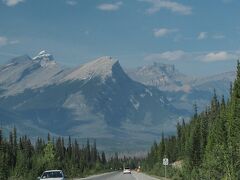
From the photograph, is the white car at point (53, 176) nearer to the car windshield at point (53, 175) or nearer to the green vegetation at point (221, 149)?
the car windshield at point (53, 175)

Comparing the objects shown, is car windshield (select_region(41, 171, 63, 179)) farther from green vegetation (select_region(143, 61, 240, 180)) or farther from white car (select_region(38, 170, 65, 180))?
green vegetation (select_region(143, 61, 240, 180))

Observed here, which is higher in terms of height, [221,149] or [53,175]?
[221,149]

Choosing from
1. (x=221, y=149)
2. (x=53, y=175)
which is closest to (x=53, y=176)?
(x=53, y=175)

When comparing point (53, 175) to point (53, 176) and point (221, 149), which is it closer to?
point (53, 176)

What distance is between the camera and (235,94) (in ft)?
229

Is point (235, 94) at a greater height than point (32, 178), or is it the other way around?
point (235, 94)

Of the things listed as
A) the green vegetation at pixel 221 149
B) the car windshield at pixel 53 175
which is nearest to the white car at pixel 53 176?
the car windshield at pixel 53 175

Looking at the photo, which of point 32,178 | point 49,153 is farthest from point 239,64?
point 49,153

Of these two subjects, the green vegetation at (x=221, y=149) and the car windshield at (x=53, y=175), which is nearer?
the green vegetation at (x=221, y=149)

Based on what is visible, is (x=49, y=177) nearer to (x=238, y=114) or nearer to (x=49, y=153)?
(x=238, y=114)

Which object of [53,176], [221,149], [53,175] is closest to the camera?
[221,149]

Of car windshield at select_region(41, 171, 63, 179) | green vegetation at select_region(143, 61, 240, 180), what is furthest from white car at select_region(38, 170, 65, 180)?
green vegetation at select_region(143, 61, 240, 180)

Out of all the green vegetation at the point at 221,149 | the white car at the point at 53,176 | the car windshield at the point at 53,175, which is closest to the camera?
the green vegetation at the point at 221,149

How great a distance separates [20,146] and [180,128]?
61198 millimetres
